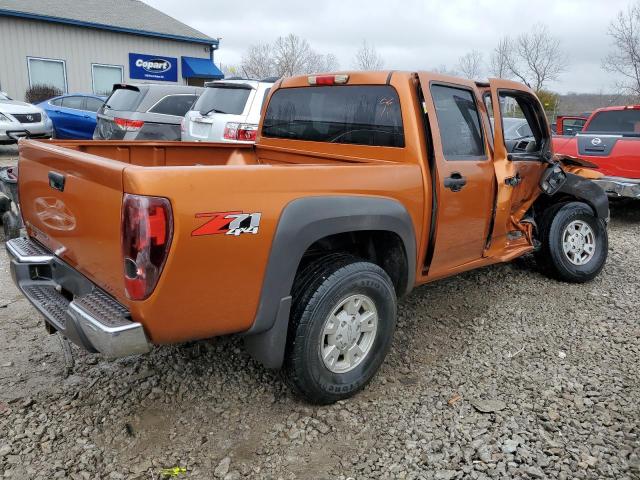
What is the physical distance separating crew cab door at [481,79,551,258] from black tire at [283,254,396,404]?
1.46 metres

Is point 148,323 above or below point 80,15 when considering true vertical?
below

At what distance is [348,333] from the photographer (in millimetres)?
2998

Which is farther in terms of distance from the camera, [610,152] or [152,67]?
[152,67]

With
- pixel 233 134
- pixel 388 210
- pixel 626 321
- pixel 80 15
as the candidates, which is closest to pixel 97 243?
pixel 388 210

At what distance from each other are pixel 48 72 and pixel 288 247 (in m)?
20.9

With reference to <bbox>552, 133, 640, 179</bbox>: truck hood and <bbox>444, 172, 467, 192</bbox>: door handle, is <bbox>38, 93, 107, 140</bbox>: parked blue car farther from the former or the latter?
<bbox>444, 172, 467, 192</bbox>: door handle

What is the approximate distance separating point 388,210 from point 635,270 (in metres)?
3.89

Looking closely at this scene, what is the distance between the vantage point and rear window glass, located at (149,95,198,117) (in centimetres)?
952

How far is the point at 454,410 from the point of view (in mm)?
3053

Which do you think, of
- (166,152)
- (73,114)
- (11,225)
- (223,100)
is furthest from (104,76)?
(166,152)

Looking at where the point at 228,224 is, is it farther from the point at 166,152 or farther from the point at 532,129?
the point at 532,129

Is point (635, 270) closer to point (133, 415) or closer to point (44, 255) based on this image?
point (133, 415)

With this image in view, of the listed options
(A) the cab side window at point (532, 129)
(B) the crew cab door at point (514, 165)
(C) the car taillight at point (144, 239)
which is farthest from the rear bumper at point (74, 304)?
(A) the cab side window at point (532, 129)

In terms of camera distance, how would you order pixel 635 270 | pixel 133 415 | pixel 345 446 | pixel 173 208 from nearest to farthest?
pixel 173 208
pixel 345 446
pixel 133 415
pixel 635 270
